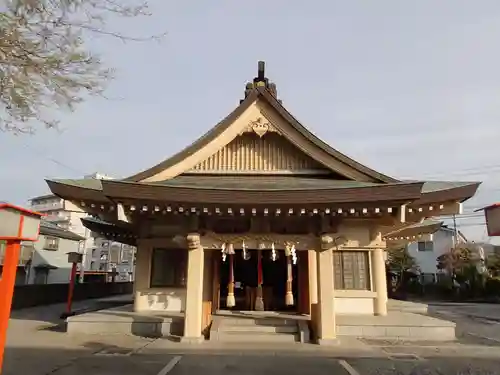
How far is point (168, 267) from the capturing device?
14031 millimetres

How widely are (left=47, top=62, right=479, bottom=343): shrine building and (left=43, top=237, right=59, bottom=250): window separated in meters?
21.9

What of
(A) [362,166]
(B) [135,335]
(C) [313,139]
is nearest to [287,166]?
(C) [313,139]

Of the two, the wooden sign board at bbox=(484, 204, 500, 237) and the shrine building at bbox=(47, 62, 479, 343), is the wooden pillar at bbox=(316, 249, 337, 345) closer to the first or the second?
the shrine building at bbox=(47, 62, 479, 343)

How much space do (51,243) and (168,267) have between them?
2593cm

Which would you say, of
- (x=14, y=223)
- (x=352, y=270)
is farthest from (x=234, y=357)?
(x=352, y=270)

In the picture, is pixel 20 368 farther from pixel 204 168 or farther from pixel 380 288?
pixel 380 288

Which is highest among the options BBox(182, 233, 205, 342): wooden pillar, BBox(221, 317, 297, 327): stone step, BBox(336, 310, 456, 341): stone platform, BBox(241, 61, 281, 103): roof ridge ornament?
BBox(241, 61, 281, 103): roof ridge ornament

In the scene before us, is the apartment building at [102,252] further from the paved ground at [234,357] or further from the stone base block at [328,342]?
the stone base block at [328,342]

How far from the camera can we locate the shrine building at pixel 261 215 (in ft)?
34.4

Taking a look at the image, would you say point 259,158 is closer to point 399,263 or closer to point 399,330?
point 399,330

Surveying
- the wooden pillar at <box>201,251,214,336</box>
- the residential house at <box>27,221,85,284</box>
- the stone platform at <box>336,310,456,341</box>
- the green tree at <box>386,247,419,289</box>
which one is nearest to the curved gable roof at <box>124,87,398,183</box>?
the wooden pillar at <box>201,251,214,336</box>

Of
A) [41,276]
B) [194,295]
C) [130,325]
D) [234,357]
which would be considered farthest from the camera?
[41,276]

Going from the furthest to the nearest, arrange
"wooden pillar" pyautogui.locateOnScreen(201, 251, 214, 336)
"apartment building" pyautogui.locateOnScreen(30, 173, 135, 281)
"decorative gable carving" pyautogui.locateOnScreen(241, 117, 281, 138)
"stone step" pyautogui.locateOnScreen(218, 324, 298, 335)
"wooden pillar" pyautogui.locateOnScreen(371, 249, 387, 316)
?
1. "apartment building" pyautogui.locateOnScreen(30, 173, 135, 281)
2. "wooden pillar" pyautogui.locateOnScreen(371, 249, 387, 316)
3. "decorative gable carving" pyautogui.locateOnScreen(241, 117, 281, 138)
4. "wooden pillar" pyautogui.locateOnScreen(201, 251, 214, 336)
5. "stone step" pyautogui.locateOnScreen(218, 324, 298, 335)

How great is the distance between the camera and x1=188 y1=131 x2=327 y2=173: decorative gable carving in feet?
45.2
